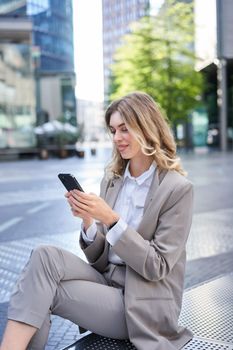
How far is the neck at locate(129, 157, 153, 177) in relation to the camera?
2749 mm

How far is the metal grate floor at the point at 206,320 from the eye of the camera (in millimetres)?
2684

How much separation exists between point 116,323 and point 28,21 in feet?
118

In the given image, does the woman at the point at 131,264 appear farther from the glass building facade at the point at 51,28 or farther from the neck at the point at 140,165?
the glass building facade at the point at 51,28

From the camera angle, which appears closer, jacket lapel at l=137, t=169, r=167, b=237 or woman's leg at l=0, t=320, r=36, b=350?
woman's leg at l=0, t=320, r=36, b=350

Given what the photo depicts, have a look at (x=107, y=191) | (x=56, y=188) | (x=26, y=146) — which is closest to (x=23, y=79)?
(x=26, y=146)

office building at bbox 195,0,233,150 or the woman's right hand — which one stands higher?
office building at bbox 195,0,233,150

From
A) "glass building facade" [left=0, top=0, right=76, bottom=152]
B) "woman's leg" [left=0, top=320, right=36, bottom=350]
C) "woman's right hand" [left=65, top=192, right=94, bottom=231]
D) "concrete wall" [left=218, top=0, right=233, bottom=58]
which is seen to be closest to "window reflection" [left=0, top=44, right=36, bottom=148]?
"glass building facade" [left=0, top=0, right=76, bottom=152]

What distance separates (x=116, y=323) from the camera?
8.32 ft

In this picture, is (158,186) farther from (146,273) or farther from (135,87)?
(135,87)

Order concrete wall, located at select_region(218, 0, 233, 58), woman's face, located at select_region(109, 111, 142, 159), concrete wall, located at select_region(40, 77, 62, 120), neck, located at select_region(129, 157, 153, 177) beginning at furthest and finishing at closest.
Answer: concrete wall, located at select_region(218, 0, 233, 58)
concrete wall, located at select_region(40, 77, 62, 120)
neck, located at select_region(129, 157, 153, 177)
woman's face, located at select_region(109, 111, 142, 159)

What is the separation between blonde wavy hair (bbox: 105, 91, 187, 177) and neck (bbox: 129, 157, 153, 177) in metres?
0.07

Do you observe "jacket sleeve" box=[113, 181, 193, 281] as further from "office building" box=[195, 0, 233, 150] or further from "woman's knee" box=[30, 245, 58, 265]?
"office building" box=[195, 0, 233, 150]

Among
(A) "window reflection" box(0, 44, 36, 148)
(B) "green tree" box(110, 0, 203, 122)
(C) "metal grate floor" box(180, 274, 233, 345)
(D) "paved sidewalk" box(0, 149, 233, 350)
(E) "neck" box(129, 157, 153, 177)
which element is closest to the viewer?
(E) "neck" box(129, 157, 153, 177)

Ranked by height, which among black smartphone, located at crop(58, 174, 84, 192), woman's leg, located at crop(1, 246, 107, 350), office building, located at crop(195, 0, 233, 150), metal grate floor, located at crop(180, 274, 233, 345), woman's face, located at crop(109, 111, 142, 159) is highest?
office building, located at crop(195, 0, 233, 150)
